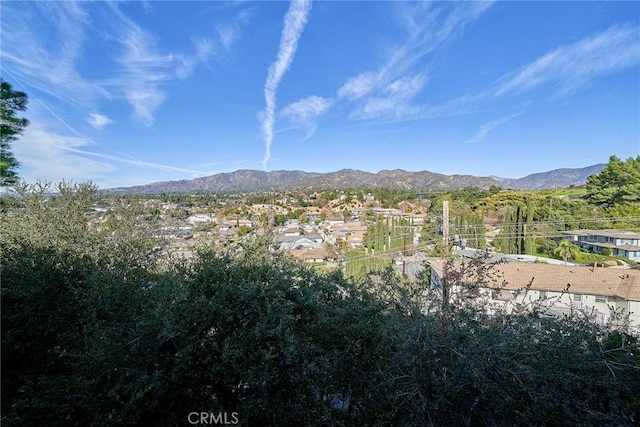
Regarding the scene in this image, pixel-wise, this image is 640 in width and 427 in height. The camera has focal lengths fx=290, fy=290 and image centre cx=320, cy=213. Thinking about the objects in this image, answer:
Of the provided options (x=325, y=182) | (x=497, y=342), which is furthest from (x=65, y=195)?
(x=325, y=182)

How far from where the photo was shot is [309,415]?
2.26m

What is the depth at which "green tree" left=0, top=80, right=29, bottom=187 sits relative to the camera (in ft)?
16.9

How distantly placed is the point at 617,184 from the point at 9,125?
39.5m

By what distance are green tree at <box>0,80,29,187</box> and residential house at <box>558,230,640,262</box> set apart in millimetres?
32358

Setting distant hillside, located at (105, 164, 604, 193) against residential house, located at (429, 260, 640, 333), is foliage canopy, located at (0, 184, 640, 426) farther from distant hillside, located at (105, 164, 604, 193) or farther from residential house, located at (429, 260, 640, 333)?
distant hillside, located at (105, 164, 604, 193)

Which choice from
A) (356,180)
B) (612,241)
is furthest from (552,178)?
(612,241)

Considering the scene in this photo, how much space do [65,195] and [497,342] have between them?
734 centimetres

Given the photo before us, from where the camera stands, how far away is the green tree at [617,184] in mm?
24359

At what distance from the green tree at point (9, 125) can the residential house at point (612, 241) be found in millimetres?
32358

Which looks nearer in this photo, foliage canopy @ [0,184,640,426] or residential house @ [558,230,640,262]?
foliage canopy @ [0,184,640,426]

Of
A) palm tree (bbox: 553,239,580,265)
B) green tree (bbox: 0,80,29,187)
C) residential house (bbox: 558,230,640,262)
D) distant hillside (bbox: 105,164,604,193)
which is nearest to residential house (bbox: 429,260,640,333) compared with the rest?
green tree (bbox: 0,80,29,187)

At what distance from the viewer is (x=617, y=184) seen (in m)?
26.8

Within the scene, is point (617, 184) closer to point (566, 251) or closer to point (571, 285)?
point (566, 251)

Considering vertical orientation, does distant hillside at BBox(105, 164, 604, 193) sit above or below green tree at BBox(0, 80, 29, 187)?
above
